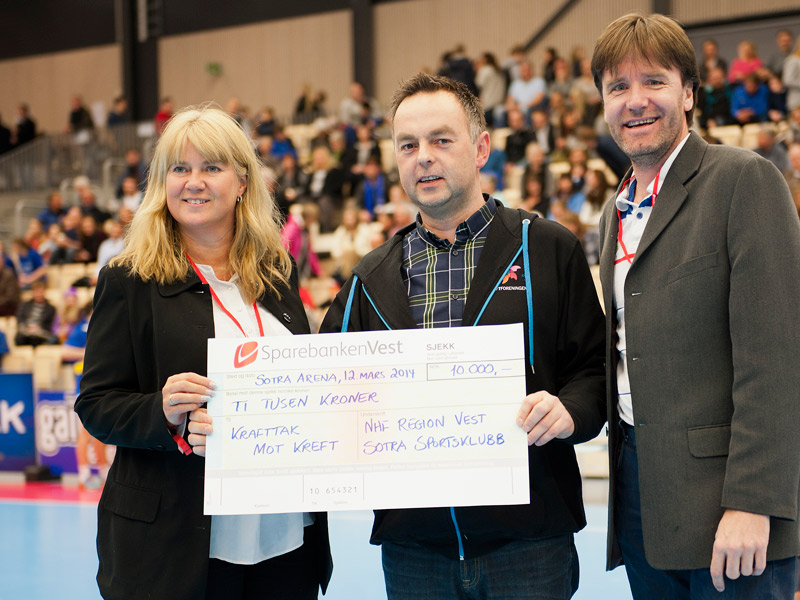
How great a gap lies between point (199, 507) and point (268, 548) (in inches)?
9.3

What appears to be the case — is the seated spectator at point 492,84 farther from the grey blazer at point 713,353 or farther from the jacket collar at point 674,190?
the grey blazer at point 713,353

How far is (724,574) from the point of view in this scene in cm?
211

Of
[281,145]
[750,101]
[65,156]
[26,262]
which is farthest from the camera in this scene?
[65,156]

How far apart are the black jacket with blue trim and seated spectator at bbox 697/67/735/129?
936cm

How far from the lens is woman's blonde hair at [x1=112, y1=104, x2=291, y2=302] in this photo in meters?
2.55

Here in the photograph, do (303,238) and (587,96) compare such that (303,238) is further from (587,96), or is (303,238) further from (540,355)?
(540,355)

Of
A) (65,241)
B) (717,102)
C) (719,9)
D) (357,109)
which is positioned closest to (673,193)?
(717,102)

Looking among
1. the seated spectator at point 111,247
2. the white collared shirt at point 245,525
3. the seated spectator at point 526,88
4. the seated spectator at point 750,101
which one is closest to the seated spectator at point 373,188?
the seated spectator at point 526,88

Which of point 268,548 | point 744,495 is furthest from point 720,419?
point 268,548

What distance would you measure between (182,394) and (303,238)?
8.69 meters

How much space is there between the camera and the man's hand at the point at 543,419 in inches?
87.0

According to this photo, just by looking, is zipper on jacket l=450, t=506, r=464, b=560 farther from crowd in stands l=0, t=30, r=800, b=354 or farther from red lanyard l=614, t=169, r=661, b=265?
crowd in stands l=0, t=30, r=800, b=354

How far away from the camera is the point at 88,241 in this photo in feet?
43.9

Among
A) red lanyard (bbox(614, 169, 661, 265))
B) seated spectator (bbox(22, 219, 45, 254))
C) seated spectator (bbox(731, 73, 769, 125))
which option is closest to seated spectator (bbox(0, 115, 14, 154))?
seated spectator (bbox(22, 219, 45, 254))
